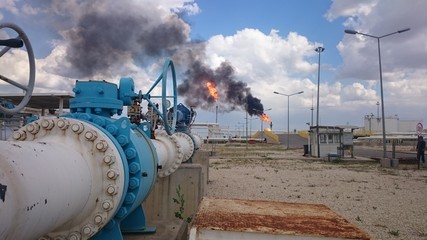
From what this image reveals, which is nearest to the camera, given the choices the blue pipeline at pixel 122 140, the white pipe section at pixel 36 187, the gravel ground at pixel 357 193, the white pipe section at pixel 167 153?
the white pipe section at pixel 36 187

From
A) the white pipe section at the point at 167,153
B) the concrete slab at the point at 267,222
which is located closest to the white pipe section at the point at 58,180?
the concrete slab at the point at 267,222

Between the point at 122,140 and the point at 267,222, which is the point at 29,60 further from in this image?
the point at 267,222

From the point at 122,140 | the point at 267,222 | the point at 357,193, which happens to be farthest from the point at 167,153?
the point at 357,193

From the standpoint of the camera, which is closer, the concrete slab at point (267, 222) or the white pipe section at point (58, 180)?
the white pipe section at point (58, 180)

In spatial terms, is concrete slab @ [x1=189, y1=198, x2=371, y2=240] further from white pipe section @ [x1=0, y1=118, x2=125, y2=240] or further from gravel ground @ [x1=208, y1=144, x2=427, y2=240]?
gravel ground @ [x1=208, y1=144, x2=427, y2=240]

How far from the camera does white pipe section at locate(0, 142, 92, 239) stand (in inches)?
53.6

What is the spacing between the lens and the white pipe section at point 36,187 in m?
1.36

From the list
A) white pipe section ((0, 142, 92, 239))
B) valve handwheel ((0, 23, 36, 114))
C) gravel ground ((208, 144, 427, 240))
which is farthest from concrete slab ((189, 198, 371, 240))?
gravel ground ((208, 144, 427, 240))

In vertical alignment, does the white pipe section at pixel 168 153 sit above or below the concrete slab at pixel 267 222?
above

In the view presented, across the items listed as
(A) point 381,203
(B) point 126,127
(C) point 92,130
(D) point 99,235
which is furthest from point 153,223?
(A) point 381,203

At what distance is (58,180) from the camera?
5.66 feet

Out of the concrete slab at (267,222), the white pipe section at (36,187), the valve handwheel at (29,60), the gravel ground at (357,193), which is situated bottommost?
the gravel ground at (357,193)

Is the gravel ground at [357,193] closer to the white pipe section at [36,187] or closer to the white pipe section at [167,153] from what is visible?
the white pipe section at [167,153]

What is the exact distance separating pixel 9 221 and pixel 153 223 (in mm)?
3101
